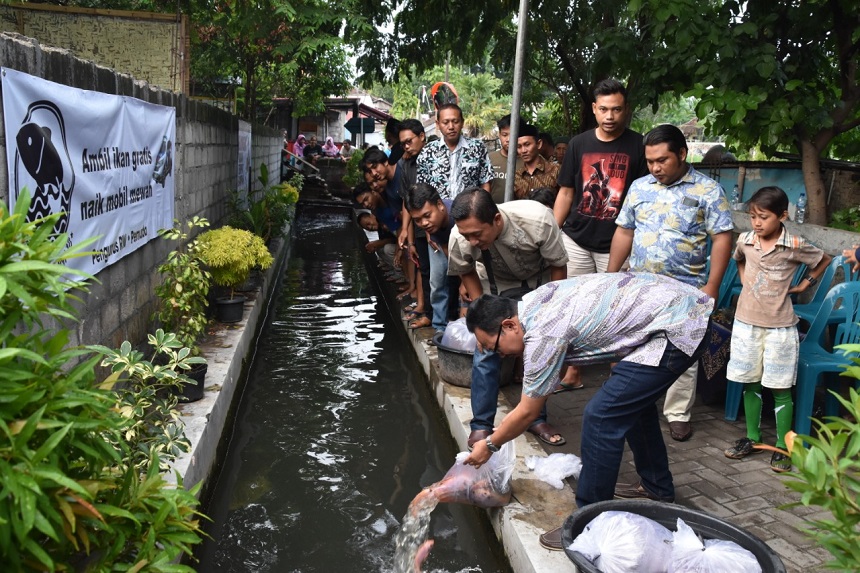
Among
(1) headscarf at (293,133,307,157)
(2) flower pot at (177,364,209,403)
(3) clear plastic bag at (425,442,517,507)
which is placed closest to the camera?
(3) clear plastic bag at (425,442,517,507)

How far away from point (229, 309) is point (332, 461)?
255 cm

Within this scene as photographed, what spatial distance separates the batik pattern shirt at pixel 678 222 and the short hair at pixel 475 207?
105cm

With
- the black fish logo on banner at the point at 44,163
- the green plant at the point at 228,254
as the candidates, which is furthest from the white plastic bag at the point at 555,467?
the green plant at the point at 228,254

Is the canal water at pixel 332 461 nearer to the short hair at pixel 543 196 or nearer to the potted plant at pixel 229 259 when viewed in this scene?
the potted plant at pixel 229 259

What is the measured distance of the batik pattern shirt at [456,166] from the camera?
6434 millimetres

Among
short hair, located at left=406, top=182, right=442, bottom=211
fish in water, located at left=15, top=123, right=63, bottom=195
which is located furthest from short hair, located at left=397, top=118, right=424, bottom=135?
fish in water, located at left=15, top=123, right=63, bottom=195

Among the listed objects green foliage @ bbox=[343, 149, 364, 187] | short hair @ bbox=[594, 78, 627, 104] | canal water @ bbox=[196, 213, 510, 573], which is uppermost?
short hair @ bbox=[594, 78, 627, 104]

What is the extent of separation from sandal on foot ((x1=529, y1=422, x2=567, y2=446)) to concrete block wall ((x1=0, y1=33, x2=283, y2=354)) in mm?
2727

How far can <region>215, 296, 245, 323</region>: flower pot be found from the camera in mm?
6988

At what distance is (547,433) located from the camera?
183 inches

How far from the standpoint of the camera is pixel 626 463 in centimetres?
440

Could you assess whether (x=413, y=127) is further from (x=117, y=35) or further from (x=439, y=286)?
(x=117, y=35)

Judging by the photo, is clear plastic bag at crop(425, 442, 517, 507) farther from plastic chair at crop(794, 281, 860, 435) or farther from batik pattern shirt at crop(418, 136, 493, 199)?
batik pattern shirt at crop(418, 136, 493, 199)

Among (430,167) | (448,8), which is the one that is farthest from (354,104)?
(430,167)
